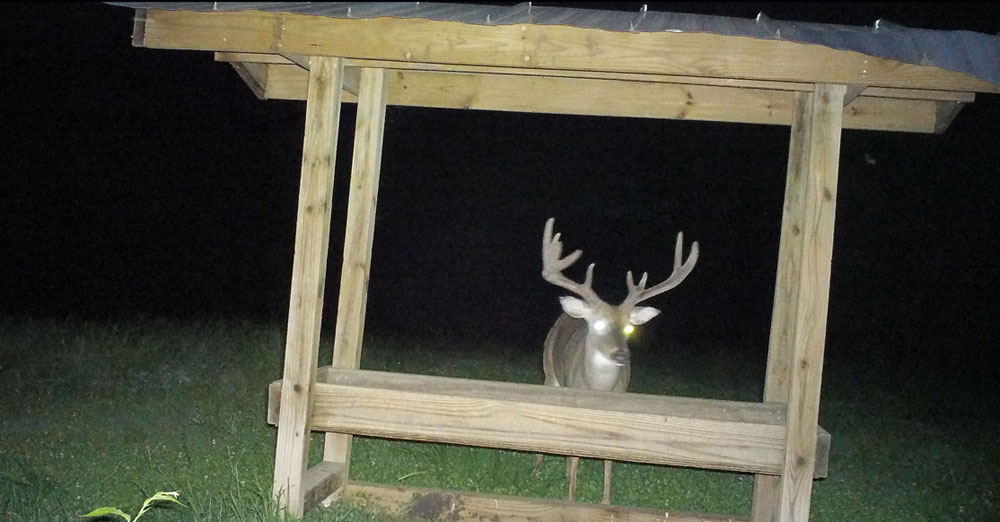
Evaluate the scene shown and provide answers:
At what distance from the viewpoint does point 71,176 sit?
65.4 ft

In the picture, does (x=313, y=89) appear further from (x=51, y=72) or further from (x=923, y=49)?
(x=51, y=72)

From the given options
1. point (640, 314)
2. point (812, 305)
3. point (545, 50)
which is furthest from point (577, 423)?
point (640, 314)

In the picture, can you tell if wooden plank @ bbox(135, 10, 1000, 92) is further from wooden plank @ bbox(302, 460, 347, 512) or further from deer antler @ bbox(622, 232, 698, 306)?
wooden plank @ bbox(302, 460, 347, 512)

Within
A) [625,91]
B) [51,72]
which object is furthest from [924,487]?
[51,72]

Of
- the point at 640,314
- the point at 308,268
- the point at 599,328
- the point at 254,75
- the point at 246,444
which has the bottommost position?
the point at 246,444

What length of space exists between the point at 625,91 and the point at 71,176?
16.8 meters

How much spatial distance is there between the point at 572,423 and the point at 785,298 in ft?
4.84

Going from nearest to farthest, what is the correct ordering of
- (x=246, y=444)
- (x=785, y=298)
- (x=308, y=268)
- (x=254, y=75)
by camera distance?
(x=308, y=268) < (x=785, y=298) < (x=254, y=75) < (x=246, y=444)

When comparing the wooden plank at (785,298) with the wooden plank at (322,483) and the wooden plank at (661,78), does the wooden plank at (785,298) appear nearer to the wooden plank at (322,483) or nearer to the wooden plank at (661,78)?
the wooden plank at (661,78)

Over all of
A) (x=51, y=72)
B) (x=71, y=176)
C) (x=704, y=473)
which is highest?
(x=51, y=72)

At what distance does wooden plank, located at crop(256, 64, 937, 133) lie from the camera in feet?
18.3

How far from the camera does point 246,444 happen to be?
6.90 meters

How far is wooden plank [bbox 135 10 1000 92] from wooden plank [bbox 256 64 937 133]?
3.93 feet

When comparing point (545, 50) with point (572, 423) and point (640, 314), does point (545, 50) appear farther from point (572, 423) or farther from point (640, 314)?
point (640, 314)
